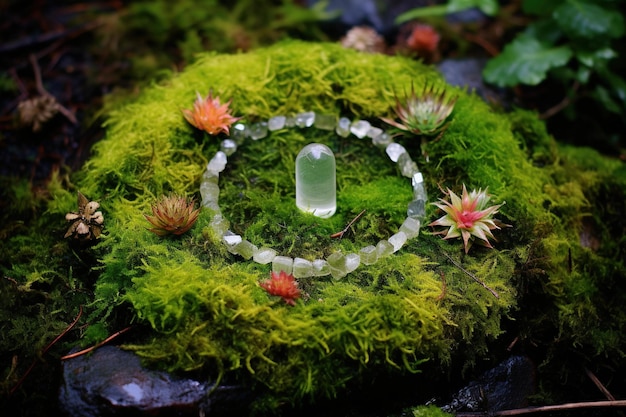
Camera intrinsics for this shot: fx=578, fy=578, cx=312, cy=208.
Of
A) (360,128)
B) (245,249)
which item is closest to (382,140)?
(360,128)

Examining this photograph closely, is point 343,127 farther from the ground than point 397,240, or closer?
farther from the ground

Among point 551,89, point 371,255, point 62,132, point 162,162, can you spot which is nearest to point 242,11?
point 62,132

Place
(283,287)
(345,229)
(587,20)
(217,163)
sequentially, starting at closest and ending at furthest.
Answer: (283,287) < (345,229) < (217,163) < (587,20)

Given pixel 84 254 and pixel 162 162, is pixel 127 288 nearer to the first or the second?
pixel 84 254

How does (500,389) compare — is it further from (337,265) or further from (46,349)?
(46,349)

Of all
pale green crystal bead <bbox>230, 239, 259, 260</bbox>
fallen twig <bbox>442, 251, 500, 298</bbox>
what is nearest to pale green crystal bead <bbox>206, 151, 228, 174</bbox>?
pale green crystal bead <bbox>230, 239, 259, 260</bbox>

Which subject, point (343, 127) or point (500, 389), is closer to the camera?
point (500, 389)
